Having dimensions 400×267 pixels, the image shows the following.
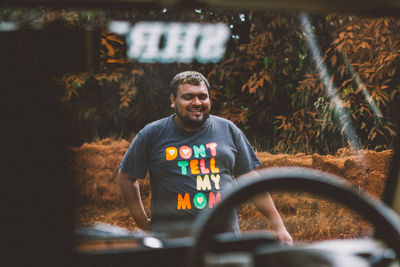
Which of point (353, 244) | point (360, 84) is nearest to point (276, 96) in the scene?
point (360, 84)

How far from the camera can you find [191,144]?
1920mm

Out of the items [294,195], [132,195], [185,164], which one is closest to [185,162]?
[185,164]

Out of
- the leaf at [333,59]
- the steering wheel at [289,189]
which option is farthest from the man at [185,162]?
the leaf at [333,59]

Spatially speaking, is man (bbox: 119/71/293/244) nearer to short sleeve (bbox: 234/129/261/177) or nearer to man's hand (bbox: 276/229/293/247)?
short sleeve (bbox: 234/129/261/177)

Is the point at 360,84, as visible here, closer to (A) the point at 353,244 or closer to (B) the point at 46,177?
(A) the point at 353,244

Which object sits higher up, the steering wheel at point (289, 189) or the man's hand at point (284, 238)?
the steering wheel at point (289, 189)

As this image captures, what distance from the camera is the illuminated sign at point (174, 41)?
6.17 feet

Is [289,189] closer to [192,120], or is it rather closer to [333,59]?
[192,120]

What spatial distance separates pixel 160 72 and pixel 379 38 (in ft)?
3.93

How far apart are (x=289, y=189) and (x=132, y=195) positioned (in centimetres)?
123

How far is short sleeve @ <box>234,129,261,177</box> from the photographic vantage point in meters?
2.04

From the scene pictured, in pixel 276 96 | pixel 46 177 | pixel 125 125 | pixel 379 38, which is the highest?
pixel 379 38

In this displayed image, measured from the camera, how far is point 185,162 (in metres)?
1.86

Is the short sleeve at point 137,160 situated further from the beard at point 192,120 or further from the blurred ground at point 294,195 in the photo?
the beard at point 192,120
